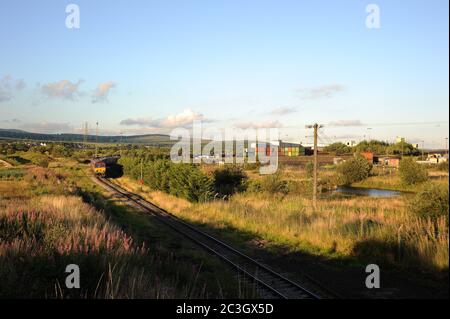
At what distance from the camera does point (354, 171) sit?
6344 cm

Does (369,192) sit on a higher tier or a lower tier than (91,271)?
lower

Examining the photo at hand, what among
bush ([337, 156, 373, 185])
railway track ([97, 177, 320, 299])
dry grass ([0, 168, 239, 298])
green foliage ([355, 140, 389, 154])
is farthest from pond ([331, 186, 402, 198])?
green foliage ([355, 140, 389, 154])

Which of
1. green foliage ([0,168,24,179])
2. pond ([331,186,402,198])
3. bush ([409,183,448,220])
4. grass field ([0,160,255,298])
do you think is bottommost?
pond ([331,186,402,198])

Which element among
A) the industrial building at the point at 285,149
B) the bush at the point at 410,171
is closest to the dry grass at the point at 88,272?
the bush at the point at 410,171

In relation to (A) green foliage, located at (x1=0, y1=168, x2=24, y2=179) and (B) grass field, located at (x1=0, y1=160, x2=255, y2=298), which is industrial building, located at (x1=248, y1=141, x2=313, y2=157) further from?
(B) grass field, located at (x1=0, y1=160, x2=255, y2=298)

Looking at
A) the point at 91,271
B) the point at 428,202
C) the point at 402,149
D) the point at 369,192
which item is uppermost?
the point at 402,149

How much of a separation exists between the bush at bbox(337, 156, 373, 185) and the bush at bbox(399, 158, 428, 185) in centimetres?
1105

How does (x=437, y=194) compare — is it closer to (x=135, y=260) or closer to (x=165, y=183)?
(x=135, y=260)

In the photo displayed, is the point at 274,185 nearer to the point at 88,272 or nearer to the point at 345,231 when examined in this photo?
the point at 345,231

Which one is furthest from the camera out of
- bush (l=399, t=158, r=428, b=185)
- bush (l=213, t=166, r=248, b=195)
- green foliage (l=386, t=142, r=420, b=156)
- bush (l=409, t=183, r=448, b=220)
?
green foliage (l=386, t=142, r=420, b=156)

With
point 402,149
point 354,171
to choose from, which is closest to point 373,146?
Result: point 402,149

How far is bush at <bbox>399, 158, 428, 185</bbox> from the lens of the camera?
163 ft

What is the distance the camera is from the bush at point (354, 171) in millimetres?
63594

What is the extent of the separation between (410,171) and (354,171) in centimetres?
1321
